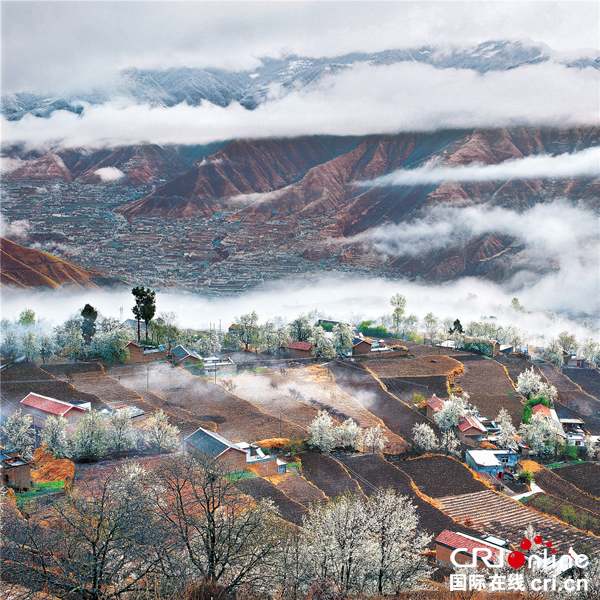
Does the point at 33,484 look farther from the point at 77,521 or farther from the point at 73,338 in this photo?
the point at 73,338

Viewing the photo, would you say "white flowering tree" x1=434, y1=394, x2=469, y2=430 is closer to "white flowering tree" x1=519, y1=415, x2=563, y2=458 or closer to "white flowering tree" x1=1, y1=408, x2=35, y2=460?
"white flowering tree" x1=519, y1=415, x2=563, y2=458

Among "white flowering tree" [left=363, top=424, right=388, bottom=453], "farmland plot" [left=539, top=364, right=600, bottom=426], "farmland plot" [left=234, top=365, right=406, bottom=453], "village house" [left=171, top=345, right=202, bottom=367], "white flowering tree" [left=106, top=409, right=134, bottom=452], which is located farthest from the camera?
"village house" [left=171, top=345, right=202, bottom=367]

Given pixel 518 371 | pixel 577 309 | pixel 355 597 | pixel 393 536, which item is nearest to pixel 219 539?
pixel 355 597

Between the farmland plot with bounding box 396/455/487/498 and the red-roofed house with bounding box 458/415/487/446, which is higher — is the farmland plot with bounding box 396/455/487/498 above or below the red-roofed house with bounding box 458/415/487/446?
below


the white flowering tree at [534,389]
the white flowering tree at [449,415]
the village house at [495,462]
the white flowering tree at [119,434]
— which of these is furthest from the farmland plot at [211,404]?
the white flowering tree at [534,389]

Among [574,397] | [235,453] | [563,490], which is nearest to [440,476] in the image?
[563,490]

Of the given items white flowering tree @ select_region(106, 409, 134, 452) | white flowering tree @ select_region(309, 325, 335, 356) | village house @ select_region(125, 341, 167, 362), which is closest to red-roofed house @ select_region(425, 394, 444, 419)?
white flowering tree @ select_region(309, 325, 335, 356)

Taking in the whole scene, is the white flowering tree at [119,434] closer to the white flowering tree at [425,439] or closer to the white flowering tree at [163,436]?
the white flowering tree at [163,436]
